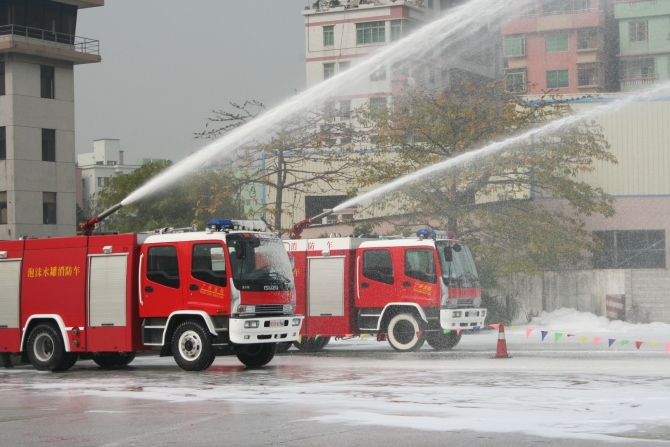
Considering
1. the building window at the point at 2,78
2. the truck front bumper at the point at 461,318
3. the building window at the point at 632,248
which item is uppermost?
the building window at the point at 2,78

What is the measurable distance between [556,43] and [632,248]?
42489 mm

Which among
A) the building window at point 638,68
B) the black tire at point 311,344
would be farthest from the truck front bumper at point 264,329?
the building window at point 638,68

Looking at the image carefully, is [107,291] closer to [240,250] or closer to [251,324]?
[240,250]

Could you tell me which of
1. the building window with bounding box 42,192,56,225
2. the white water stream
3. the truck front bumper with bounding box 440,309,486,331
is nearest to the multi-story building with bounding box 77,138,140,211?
the building window with bounding box 42,192,56,225

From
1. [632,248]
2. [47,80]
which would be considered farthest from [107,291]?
[47,80]

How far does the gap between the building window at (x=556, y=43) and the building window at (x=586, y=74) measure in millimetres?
2004

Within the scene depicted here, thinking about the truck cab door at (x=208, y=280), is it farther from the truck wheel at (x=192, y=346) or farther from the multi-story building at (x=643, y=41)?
the multi-story building at (x=643, y=41)

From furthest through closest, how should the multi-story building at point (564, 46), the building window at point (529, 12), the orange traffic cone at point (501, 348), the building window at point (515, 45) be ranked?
1. the building window at point (515, 45)
2. the building window at point (529, 12)
3. the multi-story building at point (564, 46)
4. the orange traffic cone at point (501, 348)

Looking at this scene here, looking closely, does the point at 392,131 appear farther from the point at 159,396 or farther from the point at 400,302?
the point at 159,396

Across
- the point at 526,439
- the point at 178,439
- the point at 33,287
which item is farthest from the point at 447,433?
the point at 33,287

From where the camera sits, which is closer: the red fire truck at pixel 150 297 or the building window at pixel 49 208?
the red fire truck at pixel 150 297

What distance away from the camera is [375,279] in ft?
79.8

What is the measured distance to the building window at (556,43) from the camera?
84.3 metres

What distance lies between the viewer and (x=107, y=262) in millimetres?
20547
